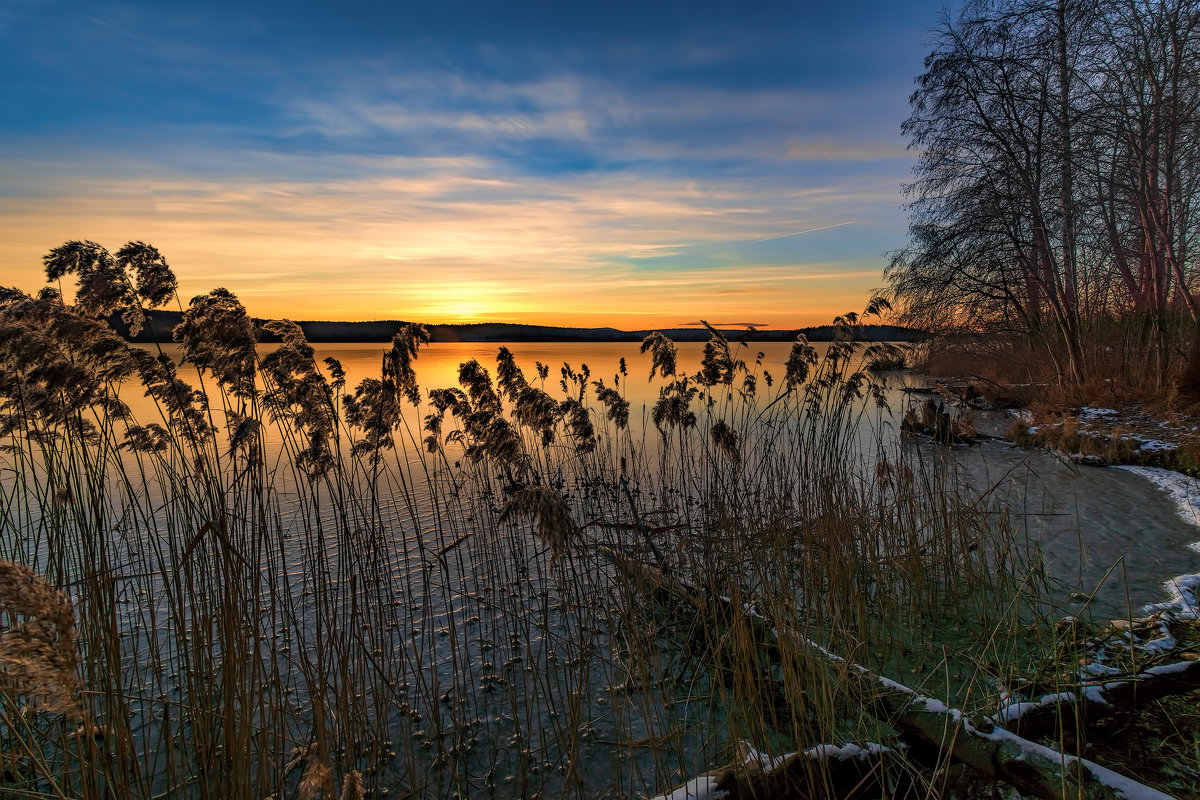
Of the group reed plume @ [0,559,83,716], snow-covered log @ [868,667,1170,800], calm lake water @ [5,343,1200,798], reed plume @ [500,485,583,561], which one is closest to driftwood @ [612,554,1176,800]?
snow-covered log @ [868,667,1170,800]

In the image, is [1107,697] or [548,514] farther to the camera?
[1107,697]

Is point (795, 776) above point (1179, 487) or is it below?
above

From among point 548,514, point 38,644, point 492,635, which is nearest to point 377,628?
point 492,635

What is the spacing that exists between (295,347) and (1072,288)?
18047 mm

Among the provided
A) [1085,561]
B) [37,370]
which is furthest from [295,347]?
[1085,561]

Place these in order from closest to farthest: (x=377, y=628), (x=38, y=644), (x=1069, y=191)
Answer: (x=38, y=644), (x=377, y=628), (x=1069, y=191)

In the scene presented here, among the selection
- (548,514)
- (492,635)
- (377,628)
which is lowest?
(492,635)

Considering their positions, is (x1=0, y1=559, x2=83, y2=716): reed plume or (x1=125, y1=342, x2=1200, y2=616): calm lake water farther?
(x1=125, y1=342, x2=1200, y2=616): calm lake water

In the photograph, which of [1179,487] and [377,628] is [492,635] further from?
[1179,487]

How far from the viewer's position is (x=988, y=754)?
211 cm

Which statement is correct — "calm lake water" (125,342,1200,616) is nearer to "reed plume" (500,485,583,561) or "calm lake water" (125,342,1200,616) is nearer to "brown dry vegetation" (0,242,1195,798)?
"brown dry vegetation" (0,242,1195,798)

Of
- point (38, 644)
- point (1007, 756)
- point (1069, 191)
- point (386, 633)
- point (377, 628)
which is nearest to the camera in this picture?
point (38, 644)

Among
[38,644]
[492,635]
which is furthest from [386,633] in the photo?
[38,644]

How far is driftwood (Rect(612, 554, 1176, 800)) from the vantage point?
1812mm
